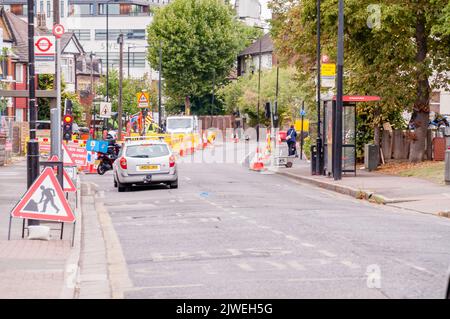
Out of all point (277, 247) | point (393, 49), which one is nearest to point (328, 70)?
point (393, 49)

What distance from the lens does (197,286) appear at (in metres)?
11.9

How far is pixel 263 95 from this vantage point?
10431cm

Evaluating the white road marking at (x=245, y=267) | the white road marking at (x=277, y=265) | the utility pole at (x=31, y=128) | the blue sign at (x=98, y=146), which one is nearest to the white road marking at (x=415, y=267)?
the white road marking at (x=277, y=265)

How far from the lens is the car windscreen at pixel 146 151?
106 ft

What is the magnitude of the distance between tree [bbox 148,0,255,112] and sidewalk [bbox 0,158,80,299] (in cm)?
8628

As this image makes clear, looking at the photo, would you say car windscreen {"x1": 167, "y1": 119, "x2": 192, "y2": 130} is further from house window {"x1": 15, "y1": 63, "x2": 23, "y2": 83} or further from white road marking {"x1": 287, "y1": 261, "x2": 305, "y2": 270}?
white road marking {"x1": 287, "y1": 261, "x2": 305, "y2": 270}

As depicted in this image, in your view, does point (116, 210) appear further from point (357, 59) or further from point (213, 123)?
point (213, 123)

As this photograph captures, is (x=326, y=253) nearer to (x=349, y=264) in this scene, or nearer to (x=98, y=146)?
(x=349, y=264)

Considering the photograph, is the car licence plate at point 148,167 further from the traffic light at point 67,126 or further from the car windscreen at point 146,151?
the traffic light at point 67,126

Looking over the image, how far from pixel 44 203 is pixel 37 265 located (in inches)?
129

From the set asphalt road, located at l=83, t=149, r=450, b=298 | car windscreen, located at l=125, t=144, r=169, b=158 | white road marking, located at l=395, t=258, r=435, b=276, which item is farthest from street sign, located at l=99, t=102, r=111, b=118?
white road marking, located at l=395, t=258, r=435, b=276
